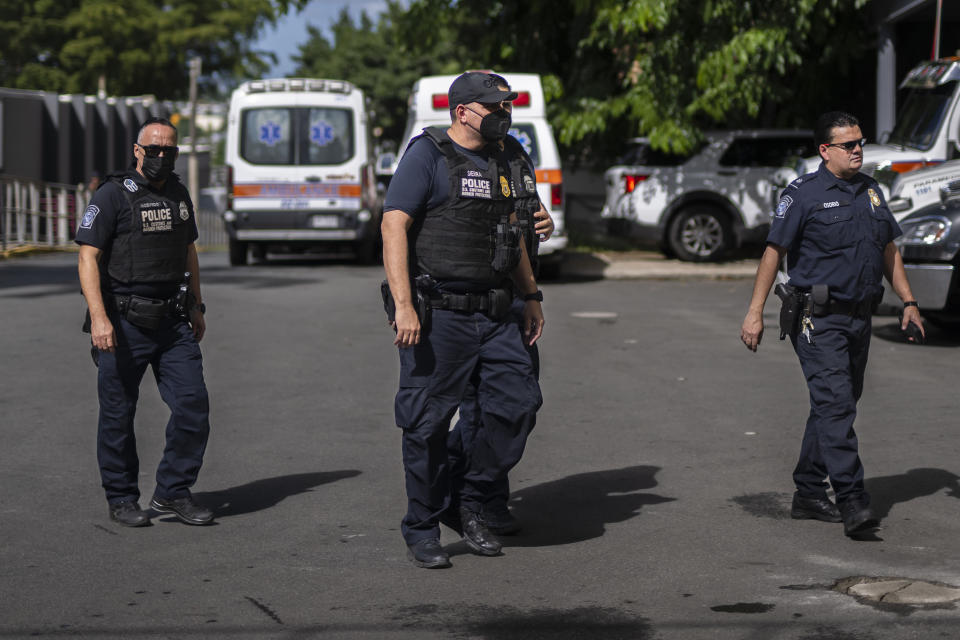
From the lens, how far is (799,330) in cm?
586

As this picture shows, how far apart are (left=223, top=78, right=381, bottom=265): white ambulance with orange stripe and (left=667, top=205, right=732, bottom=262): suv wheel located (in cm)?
418

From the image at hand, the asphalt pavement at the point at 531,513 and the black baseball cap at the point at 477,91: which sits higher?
the black baseball cap at the point at 477,91

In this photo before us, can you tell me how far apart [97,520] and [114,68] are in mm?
47768

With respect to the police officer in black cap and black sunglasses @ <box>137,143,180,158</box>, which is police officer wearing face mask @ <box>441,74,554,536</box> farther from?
black sunglasses @ <box>137,143,180,158</box>

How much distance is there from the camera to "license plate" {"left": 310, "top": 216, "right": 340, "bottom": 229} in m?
19.5

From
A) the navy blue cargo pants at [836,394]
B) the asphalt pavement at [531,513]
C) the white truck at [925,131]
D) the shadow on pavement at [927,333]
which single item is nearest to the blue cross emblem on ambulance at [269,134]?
the white truck at [925,131]

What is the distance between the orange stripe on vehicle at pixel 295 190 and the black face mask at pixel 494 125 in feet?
47.6

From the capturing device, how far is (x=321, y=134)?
1984 centimetres

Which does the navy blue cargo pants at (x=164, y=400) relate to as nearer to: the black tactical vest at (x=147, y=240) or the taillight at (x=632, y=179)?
the black tactical vest at (x=147, y=240)

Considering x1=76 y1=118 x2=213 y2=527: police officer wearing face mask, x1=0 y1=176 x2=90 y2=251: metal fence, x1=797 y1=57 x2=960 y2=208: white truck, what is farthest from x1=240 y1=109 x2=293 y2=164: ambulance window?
x1=76 y1=118 x2=213 y2=527: police officer wearing face mask

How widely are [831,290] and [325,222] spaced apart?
14216 millimetres

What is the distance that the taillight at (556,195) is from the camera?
1716cm

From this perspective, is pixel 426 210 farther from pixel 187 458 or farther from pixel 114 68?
pixel 114 68

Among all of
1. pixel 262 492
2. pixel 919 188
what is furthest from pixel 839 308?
pixel 919 188
